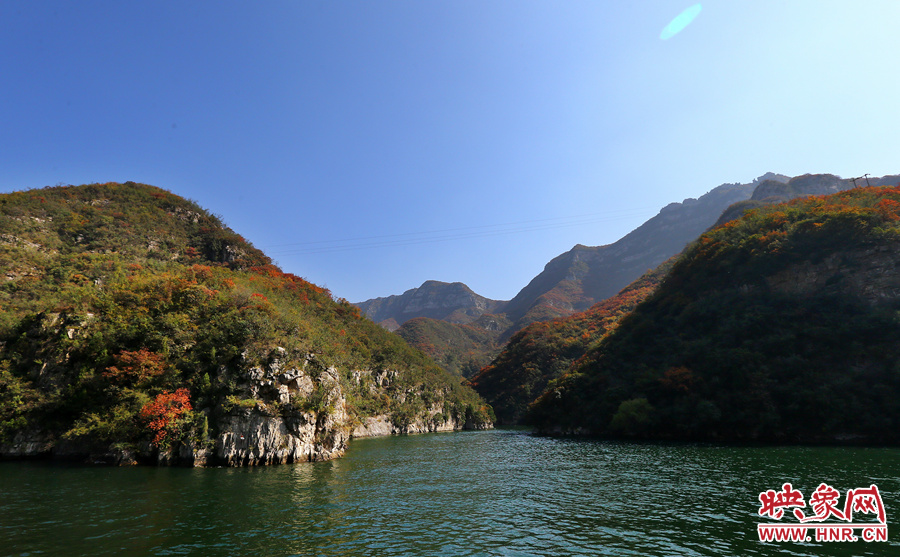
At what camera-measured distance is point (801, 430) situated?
44.2 meters

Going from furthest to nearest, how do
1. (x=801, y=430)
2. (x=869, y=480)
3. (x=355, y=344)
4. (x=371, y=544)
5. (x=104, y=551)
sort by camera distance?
1. (x=355, y=344)
2. (x=801, y=430)
3. (x=869, y=480)
4. (x=371, y=544)
5. (x=104, y=551)

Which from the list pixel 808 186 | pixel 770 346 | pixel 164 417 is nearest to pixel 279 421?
pixel 164 417

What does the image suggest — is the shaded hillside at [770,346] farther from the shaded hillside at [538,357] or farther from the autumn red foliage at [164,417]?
the autumn red foliage at [164,417]

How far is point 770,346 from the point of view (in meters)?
50.4

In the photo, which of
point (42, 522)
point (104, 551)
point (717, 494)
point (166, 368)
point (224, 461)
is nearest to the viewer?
point (104, 551)

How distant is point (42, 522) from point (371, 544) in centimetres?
1382

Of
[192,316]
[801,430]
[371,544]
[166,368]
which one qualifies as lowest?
[801,430]

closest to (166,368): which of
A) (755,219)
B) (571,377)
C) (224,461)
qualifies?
(224,461)

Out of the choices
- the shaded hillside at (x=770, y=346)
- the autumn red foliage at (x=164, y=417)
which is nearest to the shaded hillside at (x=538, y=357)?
the shaded hillside at (x=770, y=346)

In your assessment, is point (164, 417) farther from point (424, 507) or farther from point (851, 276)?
point (851, 276)

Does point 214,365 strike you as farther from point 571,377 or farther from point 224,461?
point 571,377

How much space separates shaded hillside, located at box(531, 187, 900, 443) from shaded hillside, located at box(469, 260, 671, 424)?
1407 inches

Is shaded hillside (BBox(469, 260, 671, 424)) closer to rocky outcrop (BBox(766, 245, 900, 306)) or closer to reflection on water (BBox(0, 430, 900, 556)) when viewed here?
rocky outcrop (BBox(766, 245, 900, 306))

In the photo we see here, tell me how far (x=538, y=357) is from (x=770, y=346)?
70.7m
